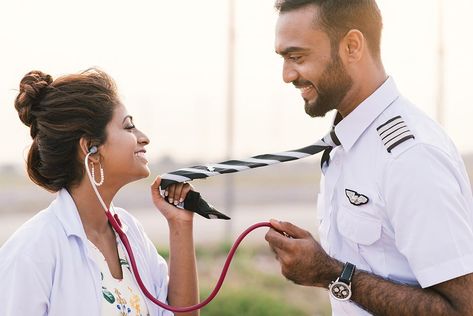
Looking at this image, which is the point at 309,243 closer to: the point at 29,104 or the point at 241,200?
the point at 29,104

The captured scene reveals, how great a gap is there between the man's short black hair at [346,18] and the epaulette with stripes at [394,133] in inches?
10.3

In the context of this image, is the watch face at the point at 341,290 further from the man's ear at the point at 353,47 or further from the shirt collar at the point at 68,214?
the shirt collar at the point at 68,214

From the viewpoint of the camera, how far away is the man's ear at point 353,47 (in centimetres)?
277

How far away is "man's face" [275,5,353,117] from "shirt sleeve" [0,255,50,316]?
1048 mm

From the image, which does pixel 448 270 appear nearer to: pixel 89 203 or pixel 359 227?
pixel 359 227

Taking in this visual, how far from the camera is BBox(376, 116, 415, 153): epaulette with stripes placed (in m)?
2.57

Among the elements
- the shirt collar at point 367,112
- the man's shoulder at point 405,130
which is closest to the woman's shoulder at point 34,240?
the shirt collar at point 367,112


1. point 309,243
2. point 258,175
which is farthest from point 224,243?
point 258,175

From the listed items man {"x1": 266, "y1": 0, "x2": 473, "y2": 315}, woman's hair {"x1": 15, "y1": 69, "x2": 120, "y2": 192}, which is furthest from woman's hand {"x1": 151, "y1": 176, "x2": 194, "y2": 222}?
man {"x1": 266, "y1": 0, "x2": 473, "y2": 315}

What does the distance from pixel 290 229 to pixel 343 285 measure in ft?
0.78

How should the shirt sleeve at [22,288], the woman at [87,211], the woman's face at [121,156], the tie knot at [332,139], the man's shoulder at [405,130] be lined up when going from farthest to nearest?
the woman's face at [121,156], the tie knot at [332,139], the woman at [87,211], the shirt sleeve at [22,288], the man's shoulder at [405,130]

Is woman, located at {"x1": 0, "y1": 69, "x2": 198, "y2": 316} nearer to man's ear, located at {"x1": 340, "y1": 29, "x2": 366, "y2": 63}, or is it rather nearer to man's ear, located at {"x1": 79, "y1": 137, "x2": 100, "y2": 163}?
man's ear, located at {"x1": 79, "y1": 137, "x2": 100, "y2": 163}

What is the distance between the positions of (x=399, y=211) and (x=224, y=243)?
6.51m

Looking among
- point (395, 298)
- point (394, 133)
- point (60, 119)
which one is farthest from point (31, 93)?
point (395, 298)
